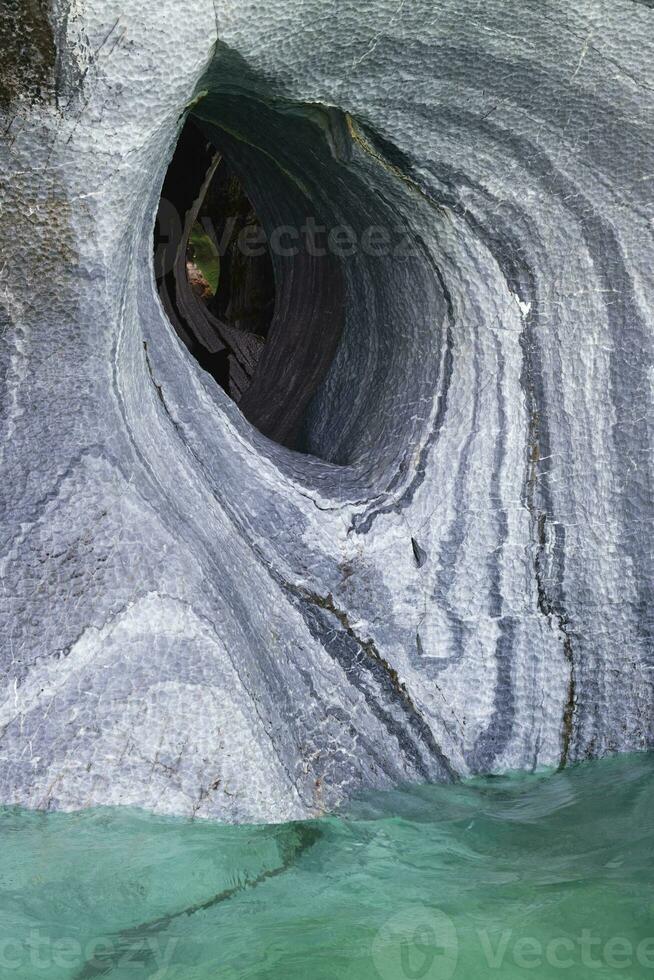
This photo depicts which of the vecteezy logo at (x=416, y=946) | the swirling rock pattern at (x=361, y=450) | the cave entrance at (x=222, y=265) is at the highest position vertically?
the cave entrance at (x=222, y=265)

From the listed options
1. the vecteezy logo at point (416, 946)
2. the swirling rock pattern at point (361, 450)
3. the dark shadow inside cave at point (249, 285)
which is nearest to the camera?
the vecteezy logo at point (416, 946)

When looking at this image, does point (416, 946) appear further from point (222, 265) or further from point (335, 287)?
point (222, 265)

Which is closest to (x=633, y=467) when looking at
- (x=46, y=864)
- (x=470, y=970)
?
(x=470, y=970)

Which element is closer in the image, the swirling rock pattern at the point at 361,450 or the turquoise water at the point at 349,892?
the turquoise water at the point at 349,892

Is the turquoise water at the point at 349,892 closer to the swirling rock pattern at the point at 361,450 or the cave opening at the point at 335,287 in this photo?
the swirling rock pattern at the point at 361,450

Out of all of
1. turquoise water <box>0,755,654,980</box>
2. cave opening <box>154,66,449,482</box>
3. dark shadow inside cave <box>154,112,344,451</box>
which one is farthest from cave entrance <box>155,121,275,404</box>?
turquoise water <box>0,755,654,980</box>

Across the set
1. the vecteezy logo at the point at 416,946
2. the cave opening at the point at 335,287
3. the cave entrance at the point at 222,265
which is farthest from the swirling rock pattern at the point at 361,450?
the cave entrance at the point at 222,265

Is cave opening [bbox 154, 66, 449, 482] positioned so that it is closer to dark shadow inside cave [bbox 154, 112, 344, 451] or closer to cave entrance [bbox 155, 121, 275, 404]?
dark shadow inside cave [bbox 154, 112, 344, 451]
